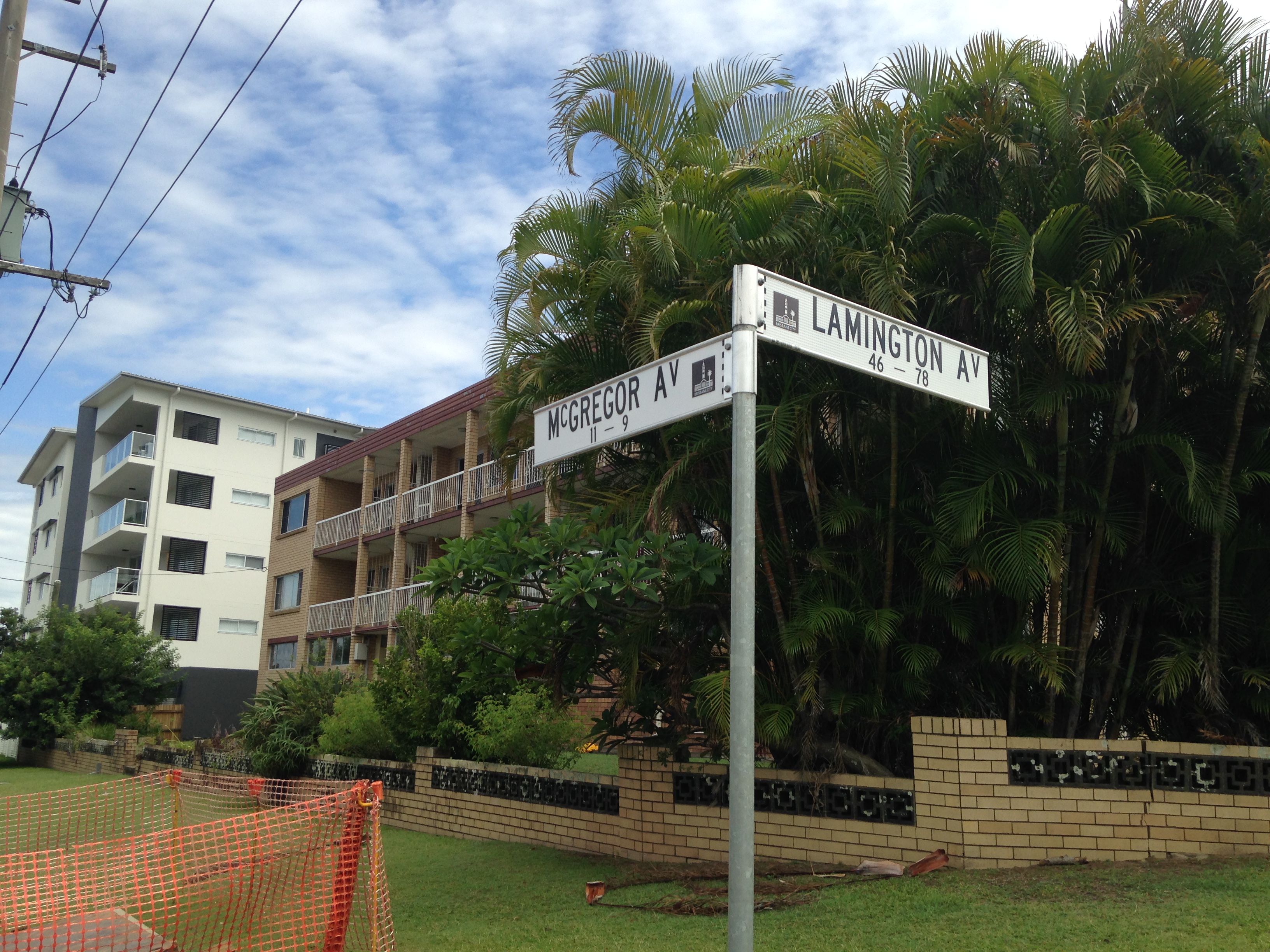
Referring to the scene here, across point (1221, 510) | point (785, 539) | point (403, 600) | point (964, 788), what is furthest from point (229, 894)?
point (403, 600)

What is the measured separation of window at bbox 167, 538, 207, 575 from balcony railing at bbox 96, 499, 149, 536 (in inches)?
58.5

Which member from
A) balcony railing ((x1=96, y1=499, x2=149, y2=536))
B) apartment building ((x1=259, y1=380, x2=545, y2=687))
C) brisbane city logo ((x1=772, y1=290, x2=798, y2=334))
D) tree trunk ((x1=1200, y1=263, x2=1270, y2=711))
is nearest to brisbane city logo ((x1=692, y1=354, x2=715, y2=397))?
brisbane city logo ((x1=772, y1=290, x2=798, y2=334))

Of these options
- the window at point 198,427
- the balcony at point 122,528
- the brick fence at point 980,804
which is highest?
the window at point 198,427

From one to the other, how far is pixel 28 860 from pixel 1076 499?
35.0ft

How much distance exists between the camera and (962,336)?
9188mm

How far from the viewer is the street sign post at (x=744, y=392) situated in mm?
3227

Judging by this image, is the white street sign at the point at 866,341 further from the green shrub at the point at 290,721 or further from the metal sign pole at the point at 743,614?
the green shrub at the point at 290,721

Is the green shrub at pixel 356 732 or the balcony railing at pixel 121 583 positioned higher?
the balcony railing at pixel 121 583

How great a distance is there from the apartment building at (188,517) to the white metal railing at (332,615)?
31.2ft

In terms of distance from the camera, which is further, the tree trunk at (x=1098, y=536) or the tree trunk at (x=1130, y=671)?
the tree trunk at (x=1130, y=671)

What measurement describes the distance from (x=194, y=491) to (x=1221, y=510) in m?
42.5

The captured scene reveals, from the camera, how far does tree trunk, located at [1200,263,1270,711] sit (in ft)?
26.6

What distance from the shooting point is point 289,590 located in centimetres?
3528

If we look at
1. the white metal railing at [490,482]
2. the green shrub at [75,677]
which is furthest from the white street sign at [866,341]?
the green shrub at [75,677]
